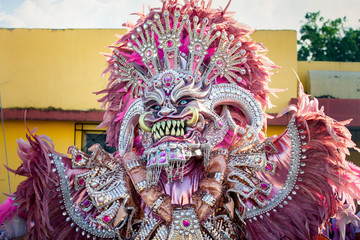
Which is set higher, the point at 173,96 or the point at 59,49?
the point at 59,49

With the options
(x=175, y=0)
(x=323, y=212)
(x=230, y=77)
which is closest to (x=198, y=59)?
(x=230, y=77)

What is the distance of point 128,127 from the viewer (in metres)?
2.73

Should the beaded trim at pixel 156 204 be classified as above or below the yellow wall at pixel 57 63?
below

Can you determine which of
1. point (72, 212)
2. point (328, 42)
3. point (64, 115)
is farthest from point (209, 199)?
point (328, 42)

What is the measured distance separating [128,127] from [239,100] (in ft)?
2.44

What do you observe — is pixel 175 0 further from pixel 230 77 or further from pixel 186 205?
pixel 186 205

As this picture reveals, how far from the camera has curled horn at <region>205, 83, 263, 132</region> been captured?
2615mm

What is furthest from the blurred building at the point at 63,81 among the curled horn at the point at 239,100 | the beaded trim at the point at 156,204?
the beaded trim at the point at 156,204

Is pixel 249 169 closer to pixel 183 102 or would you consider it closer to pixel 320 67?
pixel 183 102

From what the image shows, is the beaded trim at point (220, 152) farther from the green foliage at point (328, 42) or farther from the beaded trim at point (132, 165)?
the green foliage at point (328, 42)

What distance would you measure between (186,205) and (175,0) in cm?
138

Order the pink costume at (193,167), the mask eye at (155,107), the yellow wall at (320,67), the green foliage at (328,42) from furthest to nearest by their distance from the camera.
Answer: the green foliage at (328,42)
the yellow wall at (320,67)
the mask eye at (155,107)
the pink costume at (193,167)

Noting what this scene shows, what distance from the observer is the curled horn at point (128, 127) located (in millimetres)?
2711

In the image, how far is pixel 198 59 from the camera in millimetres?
2607
